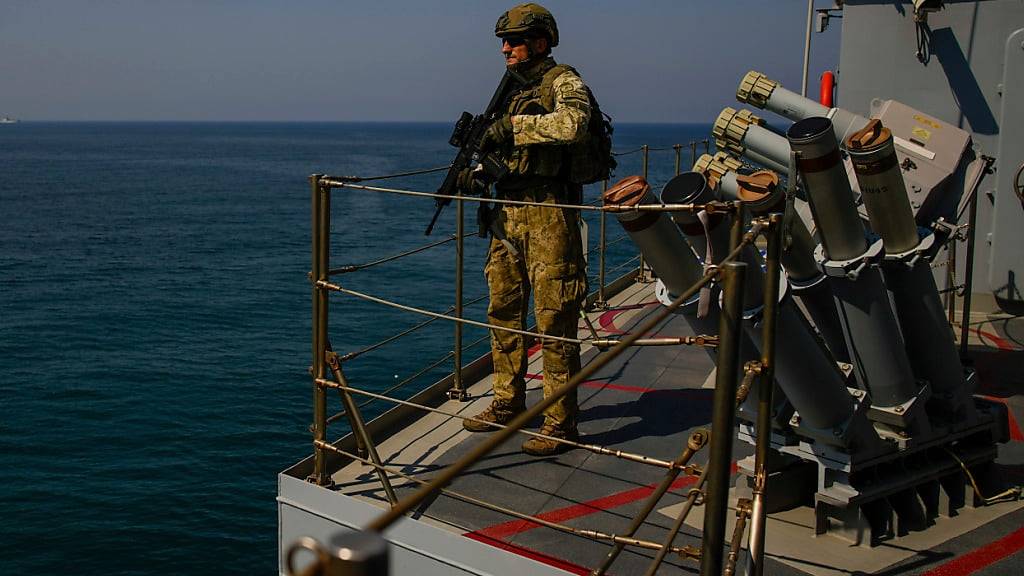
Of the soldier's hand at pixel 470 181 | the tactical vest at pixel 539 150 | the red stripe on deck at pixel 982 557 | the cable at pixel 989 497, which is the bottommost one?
the red stripe on deck at pixel 982 557

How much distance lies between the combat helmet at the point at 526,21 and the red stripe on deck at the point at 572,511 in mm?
2089

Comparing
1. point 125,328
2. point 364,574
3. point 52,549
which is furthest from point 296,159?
point 364,574

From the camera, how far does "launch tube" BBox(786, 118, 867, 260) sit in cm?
364

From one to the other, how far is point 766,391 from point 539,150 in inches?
83.5

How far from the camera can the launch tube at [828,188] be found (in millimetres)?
3643

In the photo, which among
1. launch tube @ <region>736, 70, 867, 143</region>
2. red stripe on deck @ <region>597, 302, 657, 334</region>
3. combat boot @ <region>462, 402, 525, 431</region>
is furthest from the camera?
red stripe on deck @ <region>597, 302, 657, 334</region>

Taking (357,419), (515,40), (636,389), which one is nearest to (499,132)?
(515,40)

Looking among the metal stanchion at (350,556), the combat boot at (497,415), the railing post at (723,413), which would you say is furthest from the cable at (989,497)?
the metal stanchion at (350,556)

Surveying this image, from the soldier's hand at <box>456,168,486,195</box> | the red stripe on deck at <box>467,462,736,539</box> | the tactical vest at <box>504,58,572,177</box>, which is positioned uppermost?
the tactical vest at <box>504,58,572,177</box>

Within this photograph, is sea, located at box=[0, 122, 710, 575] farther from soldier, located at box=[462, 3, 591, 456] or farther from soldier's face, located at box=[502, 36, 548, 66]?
soldier's face, located at box=[502, 36, 548, 66]

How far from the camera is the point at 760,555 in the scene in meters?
2.88

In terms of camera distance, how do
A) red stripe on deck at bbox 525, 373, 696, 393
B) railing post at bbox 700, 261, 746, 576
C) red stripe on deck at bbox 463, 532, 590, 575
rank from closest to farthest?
1. railing post at bbox 700, 261, 746, 576
2. red stripe on deck at bbox 463, 532, 590, 575
3. red stripe on deck at bbox 525, 373, 696, 393

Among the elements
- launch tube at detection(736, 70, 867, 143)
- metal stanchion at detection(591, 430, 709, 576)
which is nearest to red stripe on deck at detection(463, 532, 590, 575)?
metal stanchion at detection(591, 430, 709, 576)

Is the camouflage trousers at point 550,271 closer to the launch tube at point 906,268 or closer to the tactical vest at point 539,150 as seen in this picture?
the tactical vest at point 539,150
